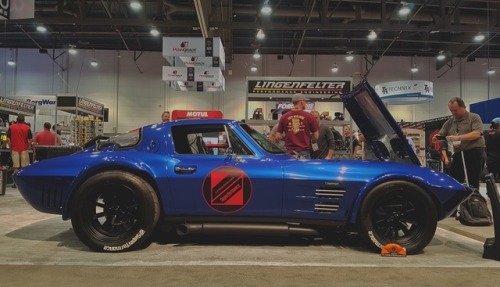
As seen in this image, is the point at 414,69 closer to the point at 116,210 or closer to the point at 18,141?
the point at 18,141

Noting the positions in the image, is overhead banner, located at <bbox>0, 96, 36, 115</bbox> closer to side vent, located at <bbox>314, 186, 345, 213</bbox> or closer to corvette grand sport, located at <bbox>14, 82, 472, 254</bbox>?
corvette grand sport, located at <bbox>14, 82, 472, 254</bbox>

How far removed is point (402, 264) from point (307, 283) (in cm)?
100

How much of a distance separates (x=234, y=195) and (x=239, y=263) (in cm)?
62

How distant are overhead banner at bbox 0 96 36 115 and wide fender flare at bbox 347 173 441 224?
11729 millimetres

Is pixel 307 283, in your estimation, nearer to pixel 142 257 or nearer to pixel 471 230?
pixel 142 257

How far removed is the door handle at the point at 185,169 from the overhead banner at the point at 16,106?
10612 millimetres

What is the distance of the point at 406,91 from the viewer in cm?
1678

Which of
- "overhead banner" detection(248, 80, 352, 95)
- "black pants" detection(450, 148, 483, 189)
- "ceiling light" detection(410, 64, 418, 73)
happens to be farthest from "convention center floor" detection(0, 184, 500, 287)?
"ceiling light" detection(410, 64, 418, 73)

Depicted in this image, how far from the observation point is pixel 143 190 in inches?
139

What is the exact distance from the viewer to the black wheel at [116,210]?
3.53 m

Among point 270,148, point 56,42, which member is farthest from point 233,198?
point 56,42

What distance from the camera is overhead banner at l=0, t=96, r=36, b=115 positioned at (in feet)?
38.8

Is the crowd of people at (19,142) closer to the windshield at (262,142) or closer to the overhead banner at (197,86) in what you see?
the overhead banner at (197,86)

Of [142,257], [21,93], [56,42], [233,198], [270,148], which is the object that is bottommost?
[142,257]
